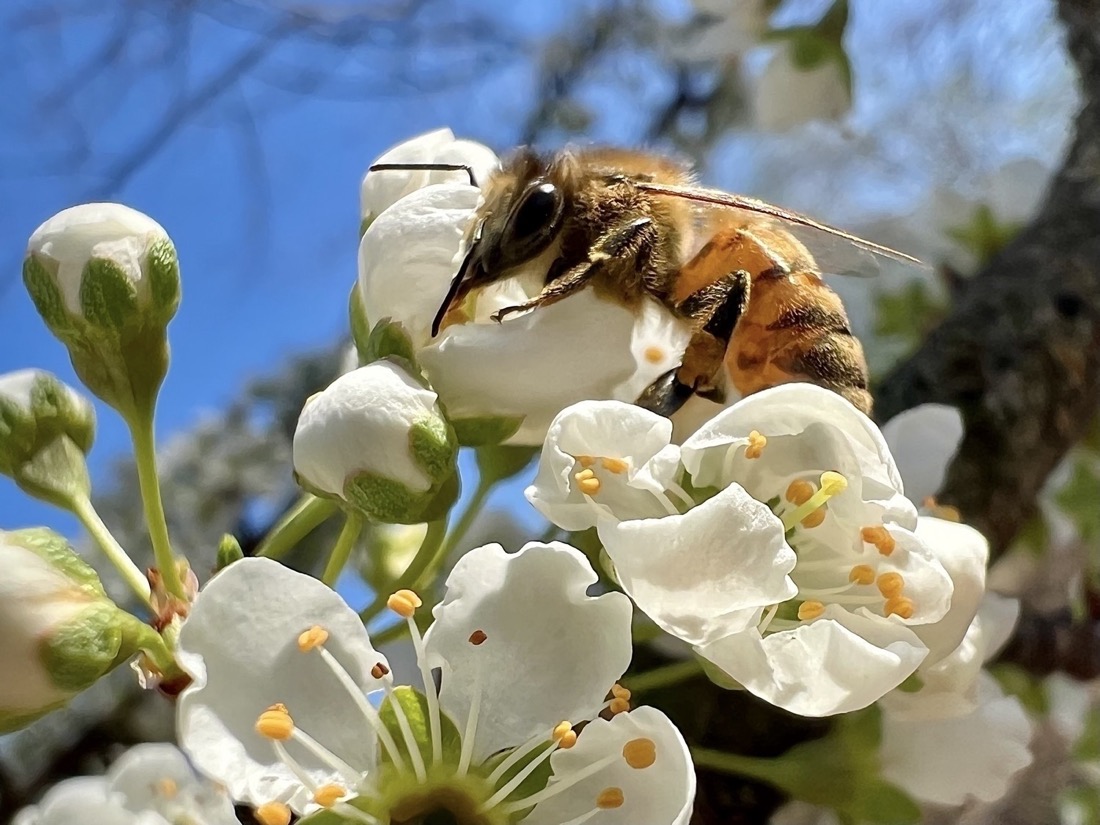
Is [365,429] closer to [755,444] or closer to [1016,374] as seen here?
[755,444]

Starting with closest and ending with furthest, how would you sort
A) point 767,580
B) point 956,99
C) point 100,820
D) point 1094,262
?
point 767,580 < point 100,820 < point 1094,262 < point 956,99

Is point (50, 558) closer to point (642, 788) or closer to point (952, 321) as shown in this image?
point (642, 788)

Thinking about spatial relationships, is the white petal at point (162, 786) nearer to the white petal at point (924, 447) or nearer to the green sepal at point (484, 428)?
the green sepal at point (484, 428)

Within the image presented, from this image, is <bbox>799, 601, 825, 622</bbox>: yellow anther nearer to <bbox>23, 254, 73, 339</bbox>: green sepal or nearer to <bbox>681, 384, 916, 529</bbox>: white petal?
<bbox>681, 384, 916, 529</bbox>: white petal

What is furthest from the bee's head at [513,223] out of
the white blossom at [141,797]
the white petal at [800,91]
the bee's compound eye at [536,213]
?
the white petal at [800,91]

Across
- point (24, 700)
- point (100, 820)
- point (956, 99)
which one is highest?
point (24, 700)

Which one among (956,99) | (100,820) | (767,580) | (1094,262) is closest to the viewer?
(767,580)

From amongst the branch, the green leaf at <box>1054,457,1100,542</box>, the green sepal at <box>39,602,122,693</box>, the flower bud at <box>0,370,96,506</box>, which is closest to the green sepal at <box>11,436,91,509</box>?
the flower bud at <box>0,370,96,506</box>

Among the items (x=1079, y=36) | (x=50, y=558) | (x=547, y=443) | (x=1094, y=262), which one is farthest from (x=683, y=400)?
(x=1079, y=36)
